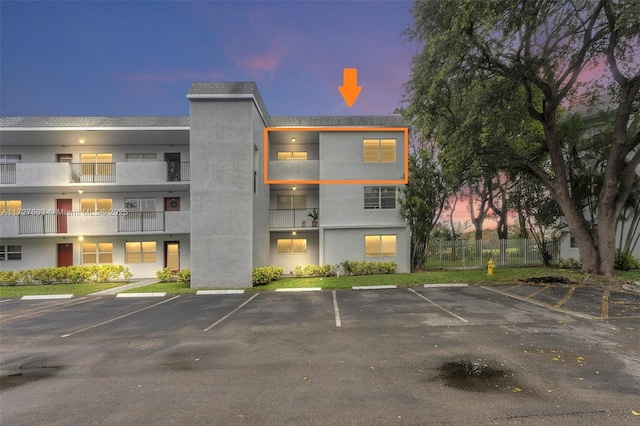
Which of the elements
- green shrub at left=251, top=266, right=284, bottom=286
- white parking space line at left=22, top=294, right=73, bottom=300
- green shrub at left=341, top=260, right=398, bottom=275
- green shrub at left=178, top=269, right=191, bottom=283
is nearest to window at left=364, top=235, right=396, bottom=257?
green shrub at left=341, top=260, right=398, bottom=275

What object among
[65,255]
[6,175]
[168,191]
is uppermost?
[6,175]

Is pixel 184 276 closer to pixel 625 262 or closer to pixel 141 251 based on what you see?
pixel 141 251

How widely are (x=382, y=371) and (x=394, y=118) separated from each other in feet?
51.2

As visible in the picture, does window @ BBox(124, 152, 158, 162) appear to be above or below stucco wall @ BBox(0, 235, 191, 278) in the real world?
above

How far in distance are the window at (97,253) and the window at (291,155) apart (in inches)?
452

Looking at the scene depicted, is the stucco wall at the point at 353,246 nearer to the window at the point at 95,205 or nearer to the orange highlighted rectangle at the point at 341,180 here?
the orange highlighted rectangle at the point at 341,180

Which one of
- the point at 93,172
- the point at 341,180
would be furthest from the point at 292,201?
the point at 93,172

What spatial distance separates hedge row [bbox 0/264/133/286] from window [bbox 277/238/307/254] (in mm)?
9029

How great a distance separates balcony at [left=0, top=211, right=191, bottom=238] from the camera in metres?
16.5

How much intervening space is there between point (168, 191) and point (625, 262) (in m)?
27.1

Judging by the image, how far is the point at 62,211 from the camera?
17828mm

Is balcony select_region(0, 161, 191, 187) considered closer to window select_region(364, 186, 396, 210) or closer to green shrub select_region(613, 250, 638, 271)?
window select_region(364, 186, 396, 210)

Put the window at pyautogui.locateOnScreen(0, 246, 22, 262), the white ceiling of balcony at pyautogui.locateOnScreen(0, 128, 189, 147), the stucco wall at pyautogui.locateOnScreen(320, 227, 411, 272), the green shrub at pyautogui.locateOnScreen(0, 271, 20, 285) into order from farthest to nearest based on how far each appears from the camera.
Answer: the window at pyautogui.locateOnScreen(0, 246, 22, 262), the stucco wall at pyautogui.locateOnScreen(320, 227, 411, 272), the white ceiling of balcony at pyautogui.locateOnScreen(0, 128, 189, 147), the green shrub at pyautogui.locateOnScreen(0, 271, 20, 285)

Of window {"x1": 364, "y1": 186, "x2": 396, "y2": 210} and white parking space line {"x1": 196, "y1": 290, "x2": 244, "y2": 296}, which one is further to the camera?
window {"x1": 364, "y1": 186, "x2": 396, "y2": 210}
